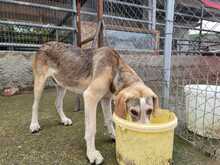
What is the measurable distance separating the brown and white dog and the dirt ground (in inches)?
5.2

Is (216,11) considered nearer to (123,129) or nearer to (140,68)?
(140,68)

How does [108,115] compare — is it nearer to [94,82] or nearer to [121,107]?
[94,82]

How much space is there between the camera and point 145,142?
1.37 metres

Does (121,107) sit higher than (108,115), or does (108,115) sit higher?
(121,107)

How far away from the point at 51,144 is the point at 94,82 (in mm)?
800

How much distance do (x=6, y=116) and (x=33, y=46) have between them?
1988 mm

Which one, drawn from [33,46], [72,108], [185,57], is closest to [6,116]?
[72,108]

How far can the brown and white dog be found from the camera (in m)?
1.43

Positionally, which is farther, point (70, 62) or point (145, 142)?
point (70, 62)

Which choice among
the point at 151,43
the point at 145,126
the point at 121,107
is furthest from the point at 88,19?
the point at 145,126

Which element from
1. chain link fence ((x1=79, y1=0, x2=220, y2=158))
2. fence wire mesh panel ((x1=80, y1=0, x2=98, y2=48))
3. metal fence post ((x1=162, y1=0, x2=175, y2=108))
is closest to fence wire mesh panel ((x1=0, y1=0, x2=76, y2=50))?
fence wire mesh panel ((x1=80, y1=0, x2=98, y2=48))

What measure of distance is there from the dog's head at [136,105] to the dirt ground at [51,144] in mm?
516

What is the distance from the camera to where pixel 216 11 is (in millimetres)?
5238

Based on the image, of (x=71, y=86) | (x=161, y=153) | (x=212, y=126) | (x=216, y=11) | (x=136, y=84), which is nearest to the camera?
(x=161, y=153)
